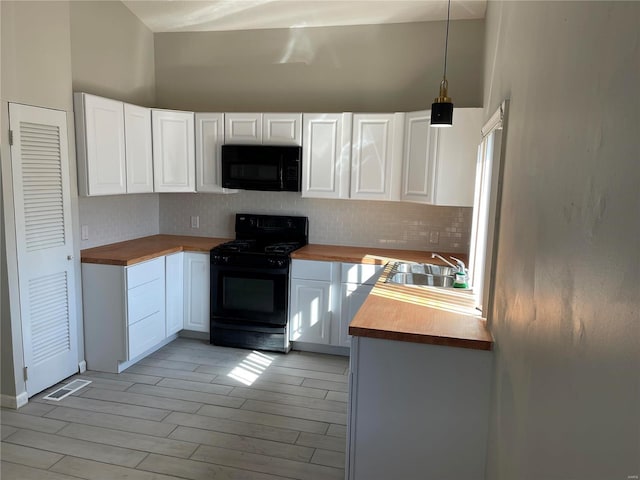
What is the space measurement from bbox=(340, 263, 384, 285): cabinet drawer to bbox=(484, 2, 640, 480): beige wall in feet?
7.04

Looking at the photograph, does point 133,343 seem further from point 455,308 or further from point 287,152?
point 455,308

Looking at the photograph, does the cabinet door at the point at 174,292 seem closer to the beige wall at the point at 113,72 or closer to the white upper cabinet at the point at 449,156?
the beige wall at the point at 113,72

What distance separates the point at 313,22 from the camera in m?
4.20

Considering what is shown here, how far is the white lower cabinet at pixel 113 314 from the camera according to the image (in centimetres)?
357

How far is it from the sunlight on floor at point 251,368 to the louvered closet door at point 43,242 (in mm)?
1259

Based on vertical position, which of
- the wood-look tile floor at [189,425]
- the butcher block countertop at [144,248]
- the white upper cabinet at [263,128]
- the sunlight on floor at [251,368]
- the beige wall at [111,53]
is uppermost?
the beige wall at [111,53]

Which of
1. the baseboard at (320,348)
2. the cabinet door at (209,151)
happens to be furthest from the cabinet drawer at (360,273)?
the cabinet door at (209,151)

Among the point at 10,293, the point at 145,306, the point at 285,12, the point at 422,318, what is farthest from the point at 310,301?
the point at 285,12

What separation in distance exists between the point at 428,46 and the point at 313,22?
106 cm

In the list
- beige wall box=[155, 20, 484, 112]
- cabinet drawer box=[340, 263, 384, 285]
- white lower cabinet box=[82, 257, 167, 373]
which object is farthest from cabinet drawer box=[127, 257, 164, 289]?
beige wall box=[155, 20, 484, 112]

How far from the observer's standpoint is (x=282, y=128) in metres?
4.13

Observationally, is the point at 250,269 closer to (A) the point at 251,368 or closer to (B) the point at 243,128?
(A) the point at 251,368

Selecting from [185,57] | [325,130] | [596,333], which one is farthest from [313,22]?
[596,333]

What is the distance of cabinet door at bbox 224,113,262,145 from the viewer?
4168mm
